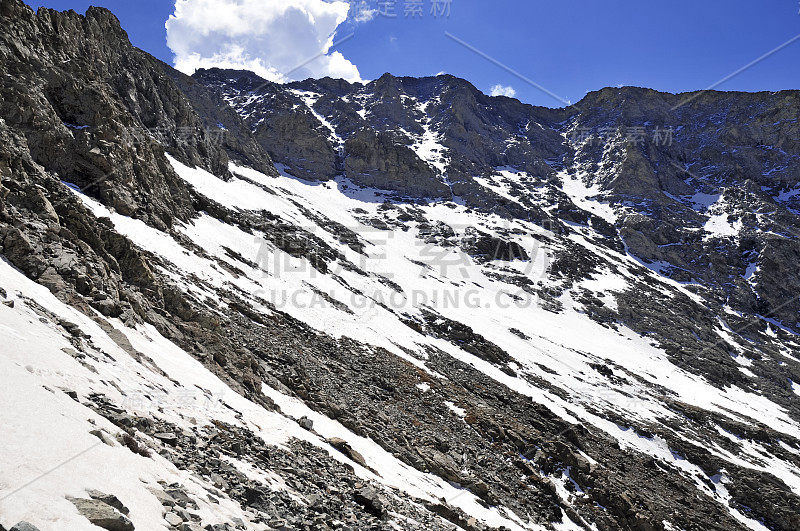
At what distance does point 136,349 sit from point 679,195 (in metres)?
175

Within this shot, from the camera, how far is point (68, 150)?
2525 cm

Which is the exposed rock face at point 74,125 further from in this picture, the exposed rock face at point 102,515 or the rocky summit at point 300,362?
the exposed rock face at point 102,515

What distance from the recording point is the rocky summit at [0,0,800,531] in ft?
23.9

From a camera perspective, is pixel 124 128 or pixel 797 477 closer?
pixel 124 128

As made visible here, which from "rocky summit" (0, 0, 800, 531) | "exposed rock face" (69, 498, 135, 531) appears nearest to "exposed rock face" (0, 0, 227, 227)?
"rocky summit" (0, 0, 800, 531)

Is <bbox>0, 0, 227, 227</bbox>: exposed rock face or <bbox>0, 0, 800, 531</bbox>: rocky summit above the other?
<bbox>0, 0, 227, 227</bbox>: exposed rock face

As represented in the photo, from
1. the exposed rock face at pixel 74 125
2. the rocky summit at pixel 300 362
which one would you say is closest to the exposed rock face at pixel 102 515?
the rocky summit at pixel 300 362

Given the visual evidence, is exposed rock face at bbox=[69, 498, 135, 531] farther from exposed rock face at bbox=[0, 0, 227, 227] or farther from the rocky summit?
exposed rock face at bbox=[0, 0, 227, 227]

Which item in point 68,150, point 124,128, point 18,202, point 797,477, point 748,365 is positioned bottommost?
point 797,477

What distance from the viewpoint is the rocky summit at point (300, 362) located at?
23.9 ft

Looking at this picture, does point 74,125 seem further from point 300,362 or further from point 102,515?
point 102,515

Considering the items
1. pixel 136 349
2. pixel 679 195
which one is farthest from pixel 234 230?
pixel 679 195

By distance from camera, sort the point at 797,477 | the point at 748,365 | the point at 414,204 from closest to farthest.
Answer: the point at 797,477 < the point at 748,365 < the point at 414,204

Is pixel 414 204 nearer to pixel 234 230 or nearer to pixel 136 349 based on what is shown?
pixel 234 230
